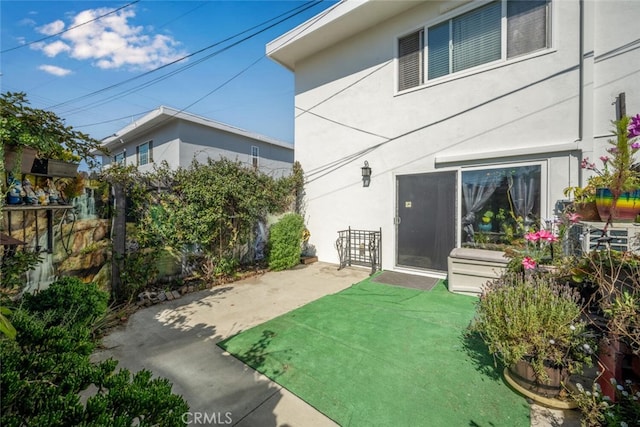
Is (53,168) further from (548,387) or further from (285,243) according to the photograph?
(548,387)

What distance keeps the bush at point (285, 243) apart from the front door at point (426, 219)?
2.35 metres

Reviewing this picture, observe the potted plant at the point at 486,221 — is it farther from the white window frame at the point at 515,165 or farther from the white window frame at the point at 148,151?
the white window frame at the point at 148,151

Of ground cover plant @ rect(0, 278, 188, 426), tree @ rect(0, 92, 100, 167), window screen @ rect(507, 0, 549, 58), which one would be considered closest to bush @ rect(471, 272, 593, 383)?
ground cover plant @ rect(0, 278, 188, 426)

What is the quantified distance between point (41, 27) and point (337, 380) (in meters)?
9.63

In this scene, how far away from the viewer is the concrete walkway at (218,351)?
76.9 inches

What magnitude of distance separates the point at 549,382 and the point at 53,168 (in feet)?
16.6

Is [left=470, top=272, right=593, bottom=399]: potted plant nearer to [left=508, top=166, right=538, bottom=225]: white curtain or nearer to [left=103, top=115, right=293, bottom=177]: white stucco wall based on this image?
[left=508, top=166, right=538, bottom=225]: white curtain

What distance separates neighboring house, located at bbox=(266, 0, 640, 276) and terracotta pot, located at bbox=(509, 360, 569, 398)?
10.3 ft

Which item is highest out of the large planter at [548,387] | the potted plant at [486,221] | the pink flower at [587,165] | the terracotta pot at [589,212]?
the pink flower at [587,165]

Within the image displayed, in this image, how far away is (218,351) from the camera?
9.28 ft

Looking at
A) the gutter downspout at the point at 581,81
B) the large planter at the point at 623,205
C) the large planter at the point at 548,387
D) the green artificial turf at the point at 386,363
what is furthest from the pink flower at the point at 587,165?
the large planter at the point at 548,387

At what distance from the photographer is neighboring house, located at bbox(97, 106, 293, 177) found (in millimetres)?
10172

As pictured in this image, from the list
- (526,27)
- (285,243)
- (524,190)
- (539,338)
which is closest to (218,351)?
(539,338)

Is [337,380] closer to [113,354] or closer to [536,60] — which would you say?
[113,354]
